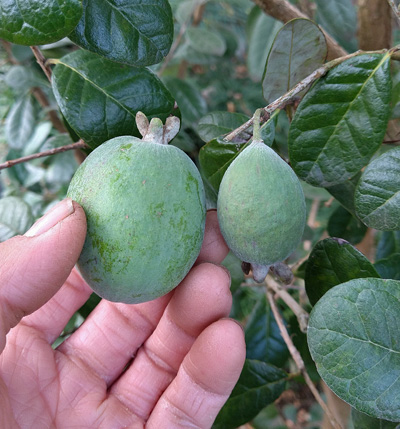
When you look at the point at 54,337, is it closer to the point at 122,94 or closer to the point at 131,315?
the point at 131,315

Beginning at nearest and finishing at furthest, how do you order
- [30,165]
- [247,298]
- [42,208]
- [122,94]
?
[122,94]
[42,208]
[30,165]
[247,298]

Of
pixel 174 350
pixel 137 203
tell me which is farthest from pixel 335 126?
pixel 174 350

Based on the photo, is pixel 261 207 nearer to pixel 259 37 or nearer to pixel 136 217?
pixel 136 217

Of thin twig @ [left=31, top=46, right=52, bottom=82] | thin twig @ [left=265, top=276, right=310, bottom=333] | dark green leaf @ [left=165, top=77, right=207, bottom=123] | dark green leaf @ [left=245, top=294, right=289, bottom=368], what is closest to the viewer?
thin twig @ [left=31, top=46, right=52, bottom=82]

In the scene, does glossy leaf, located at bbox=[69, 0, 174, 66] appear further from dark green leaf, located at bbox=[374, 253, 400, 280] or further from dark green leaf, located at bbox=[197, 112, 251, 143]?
dark green leaf, located at bbox=[374, 253, 400, 280]

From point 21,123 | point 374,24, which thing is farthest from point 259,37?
point 21,123

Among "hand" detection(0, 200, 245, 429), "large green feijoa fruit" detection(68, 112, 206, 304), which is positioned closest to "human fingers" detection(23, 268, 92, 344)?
"hand" detection(0, 200, 245, 429)

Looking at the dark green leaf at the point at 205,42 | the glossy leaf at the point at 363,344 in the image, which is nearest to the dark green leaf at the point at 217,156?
the glossy leaf at the point at 363,344

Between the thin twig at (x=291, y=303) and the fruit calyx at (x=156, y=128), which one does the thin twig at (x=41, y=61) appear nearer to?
the fruit calyx at (x=156, y=128)
